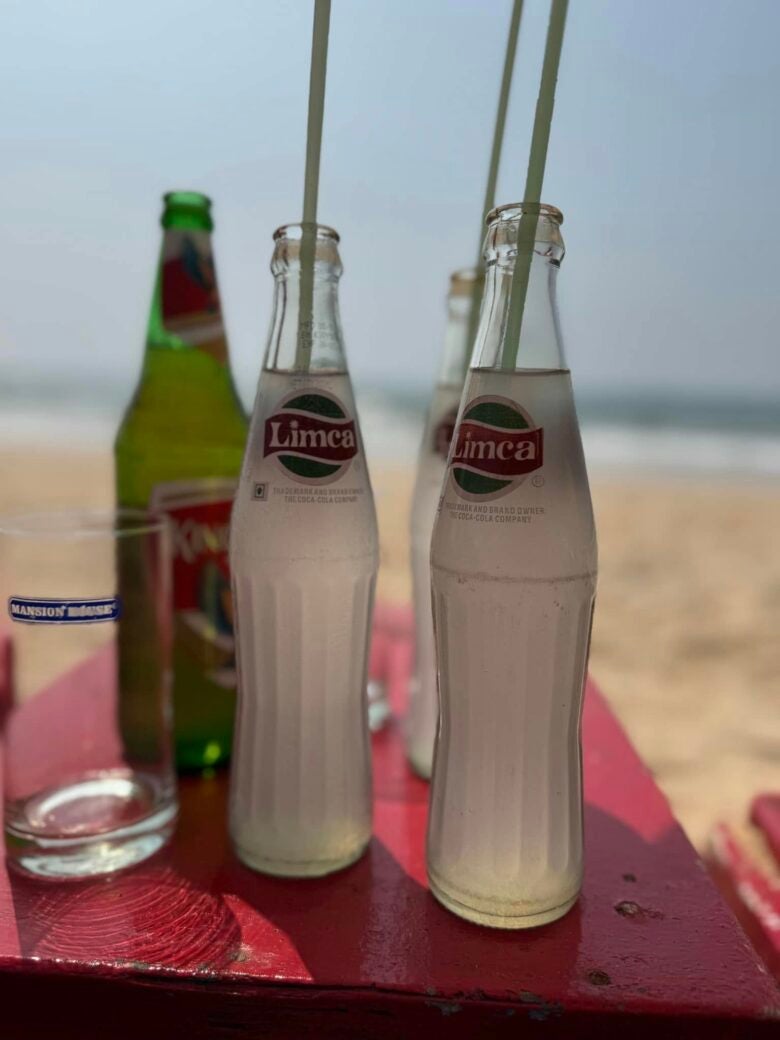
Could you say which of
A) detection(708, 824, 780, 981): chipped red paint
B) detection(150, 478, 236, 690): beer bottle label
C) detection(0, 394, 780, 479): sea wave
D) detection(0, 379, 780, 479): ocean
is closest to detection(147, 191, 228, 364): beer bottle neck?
detection(150, 478, 236, 690): beer bottle label

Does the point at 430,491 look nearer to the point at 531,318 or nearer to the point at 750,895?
the point at 531,318

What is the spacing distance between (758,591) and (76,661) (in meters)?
3.23

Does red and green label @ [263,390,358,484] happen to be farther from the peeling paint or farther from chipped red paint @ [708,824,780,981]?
chipped red paint @ [708,824,780,981]

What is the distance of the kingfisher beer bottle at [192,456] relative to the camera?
0.69 meters

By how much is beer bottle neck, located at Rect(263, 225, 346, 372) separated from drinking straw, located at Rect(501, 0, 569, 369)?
14 cm

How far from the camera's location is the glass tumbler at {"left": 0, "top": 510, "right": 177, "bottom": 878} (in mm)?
566

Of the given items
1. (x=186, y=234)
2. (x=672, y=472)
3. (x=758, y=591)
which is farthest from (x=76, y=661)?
(x=672, y=472)

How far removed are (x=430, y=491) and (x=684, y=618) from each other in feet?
8.65

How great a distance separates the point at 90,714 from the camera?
0.74m

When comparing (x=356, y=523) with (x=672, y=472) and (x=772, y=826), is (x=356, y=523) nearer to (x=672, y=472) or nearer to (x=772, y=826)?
(x=772, y=826)

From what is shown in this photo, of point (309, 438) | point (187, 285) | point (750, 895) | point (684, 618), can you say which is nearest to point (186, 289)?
point (187, 285)

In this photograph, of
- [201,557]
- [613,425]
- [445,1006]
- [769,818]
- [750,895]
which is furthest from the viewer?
[613,425]

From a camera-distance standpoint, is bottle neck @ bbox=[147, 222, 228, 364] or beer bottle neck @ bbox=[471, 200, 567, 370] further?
bottle neck @ bbox=[147, 222, 228, 364]

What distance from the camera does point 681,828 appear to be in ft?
2.07
